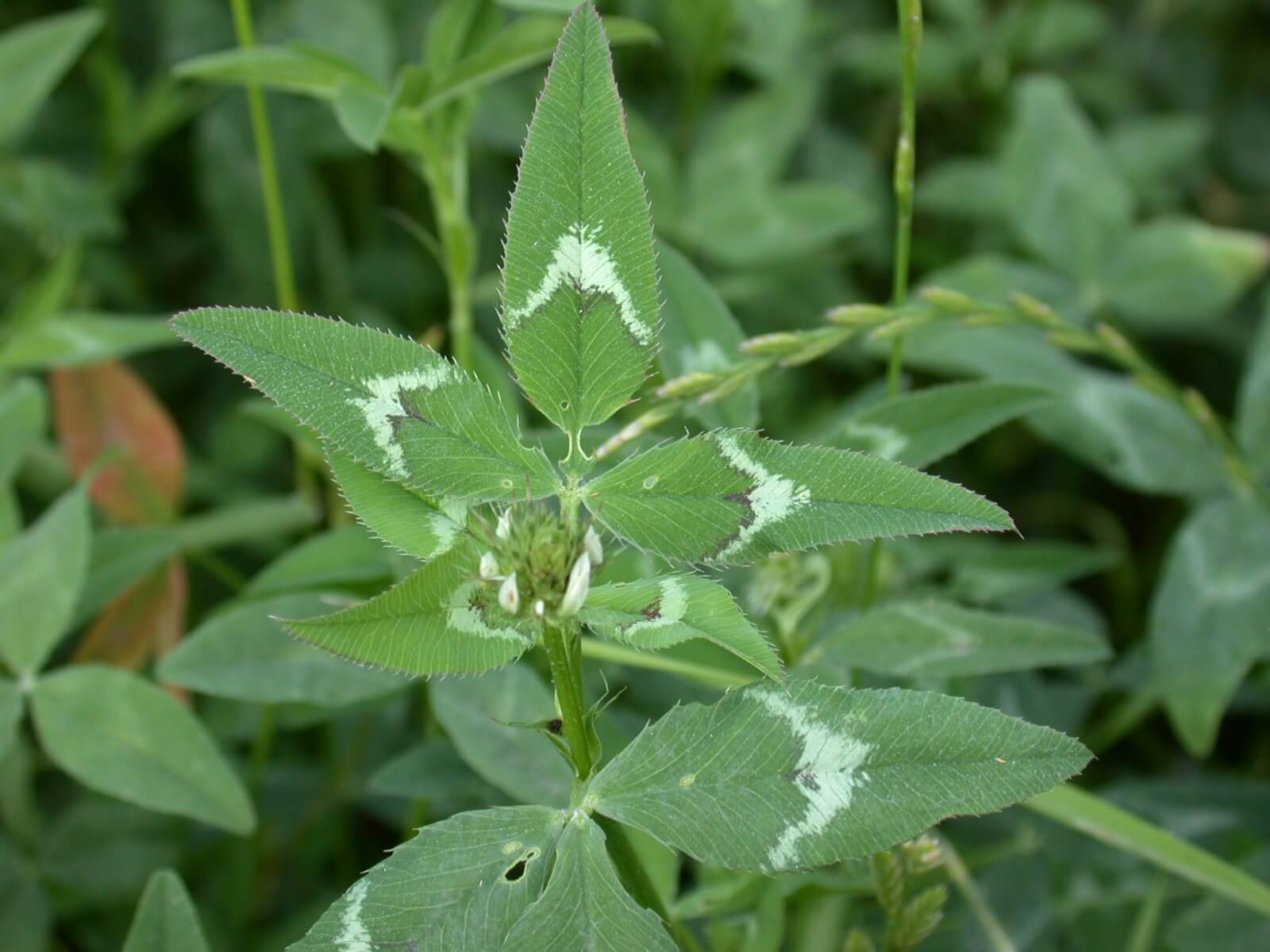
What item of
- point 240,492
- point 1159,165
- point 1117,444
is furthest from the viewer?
point 1159,165

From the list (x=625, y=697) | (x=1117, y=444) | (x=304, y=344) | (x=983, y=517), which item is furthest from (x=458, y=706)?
(x=1117, y=444)

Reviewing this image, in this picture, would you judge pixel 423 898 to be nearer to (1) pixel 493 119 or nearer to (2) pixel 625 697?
(2) pixel 625 697

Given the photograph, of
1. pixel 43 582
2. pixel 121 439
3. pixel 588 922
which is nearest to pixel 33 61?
pixel 121 439

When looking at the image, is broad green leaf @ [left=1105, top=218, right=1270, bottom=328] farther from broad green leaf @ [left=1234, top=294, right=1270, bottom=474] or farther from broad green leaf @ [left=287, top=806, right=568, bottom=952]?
broad green leaf @ [left=287, top=806, right=568, bottom=952]

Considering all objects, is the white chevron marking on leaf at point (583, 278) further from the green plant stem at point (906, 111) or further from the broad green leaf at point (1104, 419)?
the broad green leaf at point (1104, 419)

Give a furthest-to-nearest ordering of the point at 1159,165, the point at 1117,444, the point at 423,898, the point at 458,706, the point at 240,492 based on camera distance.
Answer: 1. the point at 1159,165
2. the point at 240,492
3. the point at 1117,444
4. the point at 458,706
5. the point at 423,898

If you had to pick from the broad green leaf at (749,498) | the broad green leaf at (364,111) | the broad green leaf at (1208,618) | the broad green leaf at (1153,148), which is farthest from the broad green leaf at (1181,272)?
the broad green leaf at (749,498)
